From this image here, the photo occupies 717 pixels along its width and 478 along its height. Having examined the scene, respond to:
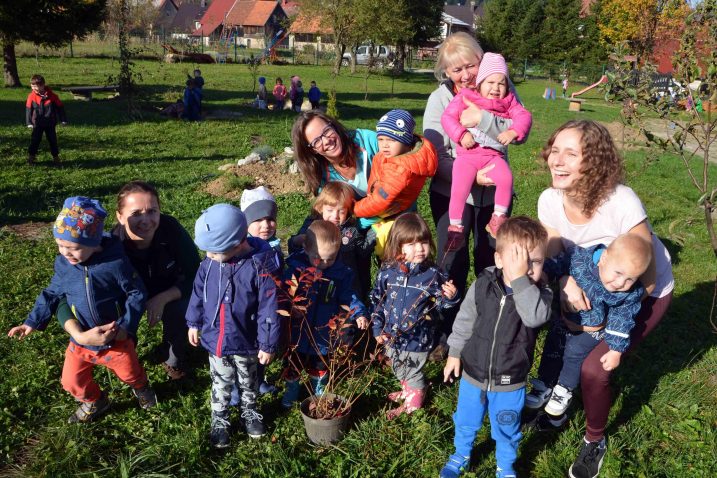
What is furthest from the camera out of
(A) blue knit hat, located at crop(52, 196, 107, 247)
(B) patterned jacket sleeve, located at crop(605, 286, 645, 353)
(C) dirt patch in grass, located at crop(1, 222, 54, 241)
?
(C) dirt patch in grass, located at crop(1, 222, 54, 241)

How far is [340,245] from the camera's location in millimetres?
3365

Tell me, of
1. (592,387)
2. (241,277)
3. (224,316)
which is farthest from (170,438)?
(592,387)

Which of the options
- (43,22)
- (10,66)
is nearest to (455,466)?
(43,22)

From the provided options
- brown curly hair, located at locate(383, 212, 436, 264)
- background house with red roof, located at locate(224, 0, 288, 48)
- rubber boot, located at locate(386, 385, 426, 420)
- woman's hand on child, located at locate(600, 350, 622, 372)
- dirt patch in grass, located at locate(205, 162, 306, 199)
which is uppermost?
background house with red roof, located at locate(224, 0, 288, 48)

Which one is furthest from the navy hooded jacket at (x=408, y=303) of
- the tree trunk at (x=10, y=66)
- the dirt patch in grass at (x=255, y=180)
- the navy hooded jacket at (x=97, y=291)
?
the tree trunk at (x=10, y=66)

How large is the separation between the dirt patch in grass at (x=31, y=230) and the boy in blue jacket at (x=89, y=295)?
11.6ft

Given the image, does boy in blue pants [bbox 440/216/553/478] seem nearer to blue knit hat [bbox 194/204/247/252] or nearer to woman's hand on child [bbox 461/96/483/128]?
woman's hand on child [bbox 461/96/483/128]

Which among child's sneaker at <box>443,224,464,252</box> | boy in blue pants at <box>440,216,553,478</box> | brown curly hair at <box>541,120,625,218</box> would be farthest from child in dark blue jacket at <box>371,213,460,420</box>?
brown curly hair at <box>541,120,625,218</box>

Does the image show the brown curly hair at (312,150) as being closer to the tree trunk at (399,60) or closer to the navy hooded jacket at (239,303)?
the navy hooded jacket at (239,303)

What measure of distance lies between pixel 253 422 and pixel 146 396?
30.4 inches

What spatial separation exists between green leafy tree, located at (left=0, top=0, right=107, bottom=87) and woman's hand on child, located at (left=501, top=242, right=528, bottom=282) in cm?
1980

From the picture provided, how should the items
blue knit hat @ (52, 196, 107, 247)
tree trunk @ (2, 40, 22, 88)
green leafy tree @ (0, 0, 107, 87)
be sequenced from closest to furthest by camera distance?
blue knit hat @ (52, 196, 107, 247)
green leafy tree @ (0, 0, 107, 87)
tree trunk @ (2, 40, 22, 88)

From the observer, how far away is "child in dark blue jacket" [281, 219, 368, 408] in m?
3.14

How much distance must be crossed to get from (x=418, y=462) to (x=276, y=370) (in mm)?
1295
